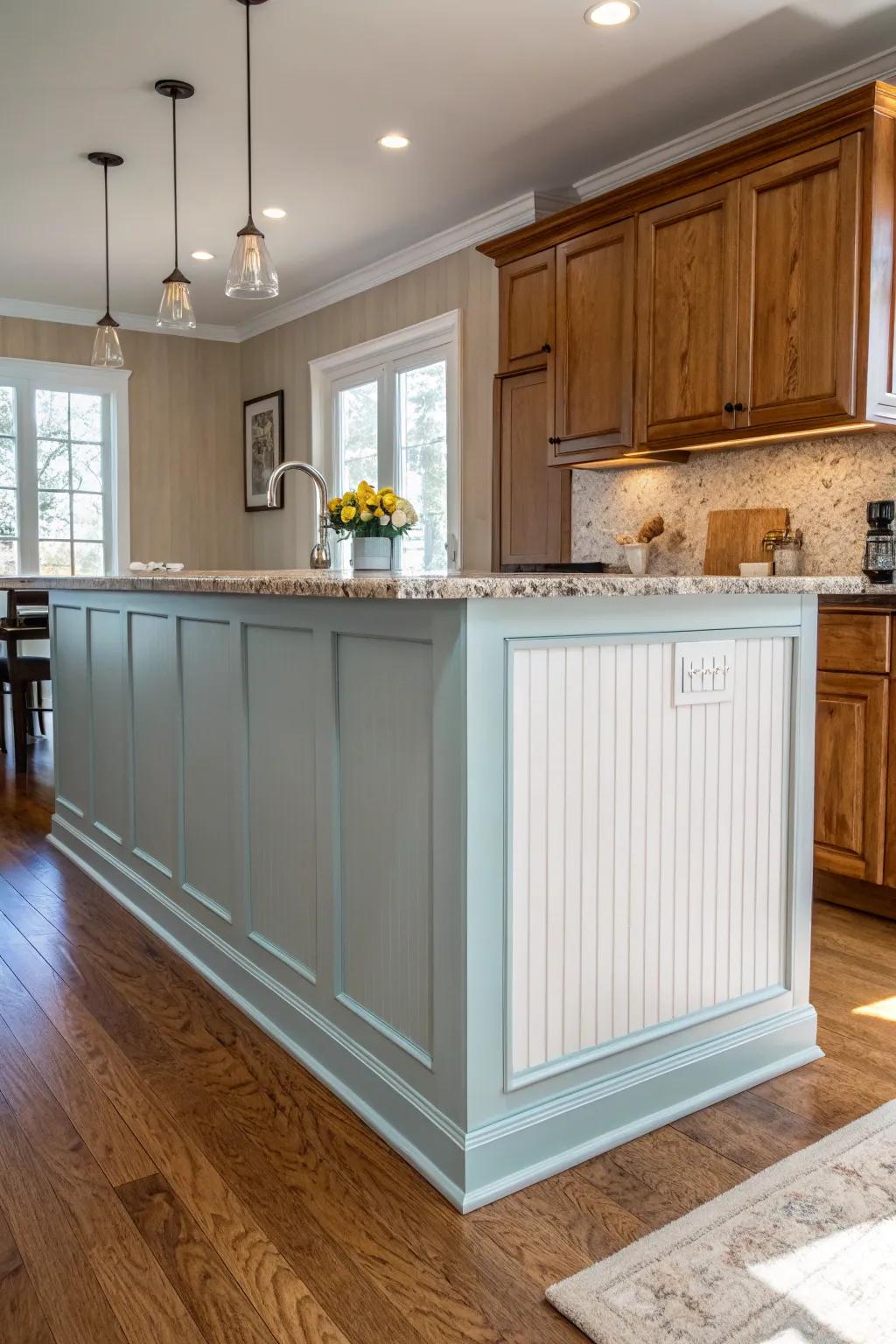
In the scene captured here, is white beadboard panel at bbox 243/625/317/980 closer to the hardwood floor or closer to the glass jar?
the hardwood floor

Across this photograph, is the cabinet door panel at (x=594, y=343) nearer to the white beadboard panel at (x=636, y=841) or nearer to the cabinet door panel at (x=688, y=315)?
the cabinet door panel at (x=688, y=315)

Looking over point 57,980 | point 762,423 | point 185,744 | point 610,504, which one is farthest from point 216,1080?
point 610,504

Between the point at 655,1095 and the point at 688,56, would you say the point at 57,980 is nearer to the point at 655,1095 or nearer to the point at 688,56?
the point at 655,1095

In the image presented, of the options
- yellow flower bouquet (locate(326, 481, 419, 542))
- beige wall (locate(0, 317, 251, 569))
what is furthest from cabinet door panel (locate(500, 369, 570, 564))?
beige wall (locate(0, 317, 251, 569))

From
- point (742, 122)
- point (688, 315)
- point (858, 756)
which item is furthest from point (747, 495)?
point (742, 122)

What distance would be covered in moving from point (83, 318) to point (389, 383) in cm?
233

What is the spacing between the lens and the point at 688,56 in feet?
11.0

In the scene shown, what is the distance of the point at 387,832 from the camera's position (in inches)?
71.0

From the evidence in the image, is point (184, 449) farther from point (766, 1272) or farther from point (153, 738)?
point (766, 1272)

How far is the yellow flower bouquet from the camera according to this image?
105 inches

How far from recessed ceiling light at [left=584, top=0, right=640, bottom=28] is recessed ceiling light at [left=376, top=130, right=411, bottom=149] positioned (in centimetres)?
104

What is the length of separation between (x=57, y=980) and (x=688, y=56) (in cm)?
338

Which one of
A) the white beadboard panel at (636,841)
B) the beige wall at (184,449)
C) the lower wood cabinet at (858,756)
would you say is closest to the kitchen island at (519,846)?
the white beadboard panel at (636,841)

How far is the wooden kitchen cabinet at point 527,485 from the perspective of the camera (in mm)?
4562
